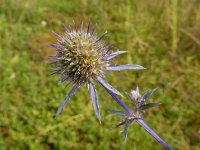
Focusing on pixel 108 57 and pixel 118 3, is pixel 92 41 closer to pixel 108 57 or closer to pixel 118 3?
pixel 108 57

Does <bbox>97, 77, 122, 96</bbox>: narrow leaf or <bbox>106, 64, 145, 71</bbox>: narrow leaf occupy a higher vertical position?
<bbox>106, 64, 145, 71</bbox>: narrow leaf

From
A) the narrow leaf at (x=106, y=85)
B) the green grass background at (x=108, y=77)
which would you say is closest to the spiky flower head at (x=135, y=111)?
the narrow leaf at (x=106, y=85)

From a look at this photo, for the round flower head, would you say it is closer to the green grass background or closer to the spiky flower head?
the spiky flower head

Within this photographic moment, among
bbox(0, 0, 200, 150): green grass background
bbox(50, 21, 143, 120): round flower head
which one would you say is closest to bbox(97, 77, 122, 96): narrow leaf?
bbox(50, 21, 143, 120): round flower head

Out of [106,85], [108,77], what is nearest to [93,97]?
[106,85]

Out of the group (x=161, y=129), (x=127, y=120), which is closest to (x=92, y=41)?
(x=127, y=120)

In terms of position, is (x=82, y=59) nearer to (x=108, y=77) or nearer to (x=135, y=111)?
(x=135, y=111)

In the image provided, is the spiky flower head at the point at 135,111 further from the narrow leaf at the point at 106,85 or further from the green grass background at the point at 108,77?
the green grass background at the point at 108,77
